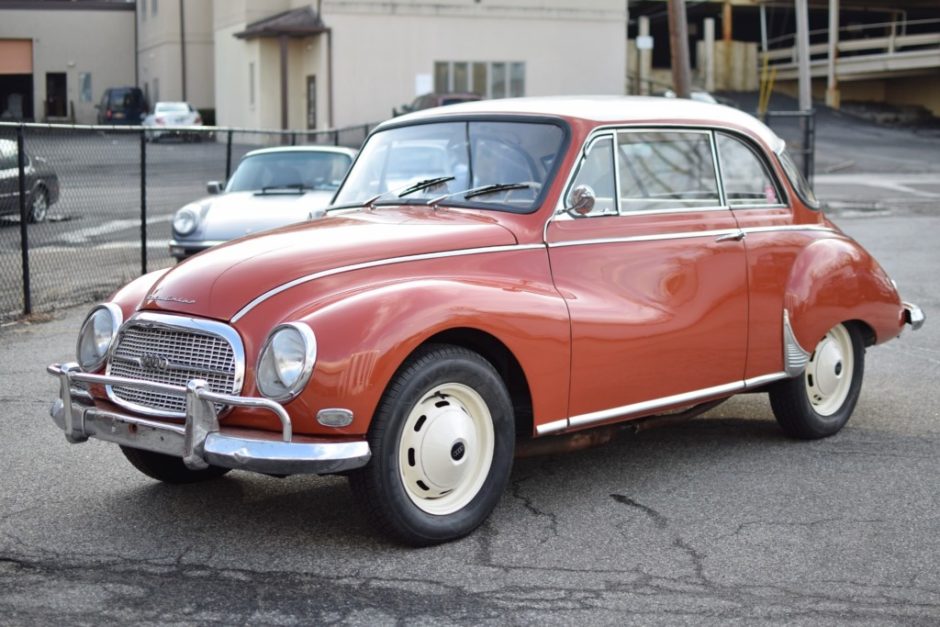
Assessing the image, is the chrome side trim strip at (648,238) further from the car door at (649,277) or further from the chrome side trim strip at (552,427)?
the chrome side trim strip at (552,427)

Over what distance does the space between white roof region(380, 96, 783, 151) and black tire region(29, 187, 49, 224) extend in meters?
7.01

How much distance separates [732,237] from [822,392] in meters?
1.12

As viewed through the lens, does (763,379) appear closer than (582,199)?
No

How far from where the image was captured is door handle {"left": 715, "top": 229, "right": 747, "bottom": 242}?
20.4ft

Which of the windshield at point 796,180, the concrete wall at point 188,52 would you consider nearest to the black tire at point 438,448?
the windshield at point 796,180

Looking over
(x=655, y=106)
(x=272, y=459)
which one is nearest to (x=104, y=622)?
(x=272, y=459)

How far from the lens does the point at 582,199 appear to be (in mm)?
5578

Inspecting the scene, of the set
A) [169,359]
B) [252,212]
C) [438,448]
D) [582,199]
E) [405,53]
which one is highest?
[405,53]

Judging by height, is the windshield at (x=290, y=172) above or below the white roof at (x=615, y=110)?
below

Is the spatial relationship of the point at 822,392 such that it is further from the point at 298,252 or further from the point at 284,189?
the point at 284,189

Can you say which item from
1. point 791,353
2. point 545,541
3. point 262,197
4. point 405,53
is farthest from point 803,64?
point 545,541

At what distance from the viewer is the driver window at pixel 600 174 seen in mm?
5781

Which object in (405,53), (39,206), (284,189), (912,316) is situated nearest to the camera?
(912,316)

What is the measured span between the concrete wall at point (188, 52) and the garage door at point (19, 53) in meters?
6.38
